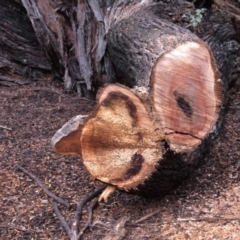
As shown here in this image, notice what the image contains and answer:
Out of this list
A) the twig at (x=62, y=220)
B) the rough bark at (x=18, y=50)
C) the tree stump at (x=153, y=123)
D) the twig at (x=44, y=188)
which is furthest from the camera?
the rough bark at (x=18, y=50)

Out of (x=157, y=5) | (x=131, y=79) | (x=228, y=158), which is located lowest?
(x=228, y=158)

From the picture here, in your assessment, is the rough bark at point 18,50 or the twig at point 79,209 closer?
the twig at point 79,209

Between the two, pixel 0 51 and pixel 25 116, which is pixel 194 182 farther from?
pixel 0 51

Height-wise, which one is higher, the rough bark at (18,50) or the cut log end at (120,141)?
the cut log end at (120,141)

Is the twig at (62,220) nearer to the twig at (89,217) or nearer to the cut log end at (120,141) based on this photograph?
the twig at (89,217)

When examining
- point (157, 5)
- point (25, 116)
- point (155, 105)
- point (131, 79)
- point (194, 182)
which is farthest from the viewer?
point (25, 116)

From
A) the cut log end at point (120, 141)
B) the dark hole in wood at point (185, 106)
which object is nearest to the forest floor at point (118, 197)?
the cut log end at point (120, 141)

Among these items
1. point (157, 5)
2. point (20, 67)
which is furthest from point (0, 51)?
point (157, 5)
